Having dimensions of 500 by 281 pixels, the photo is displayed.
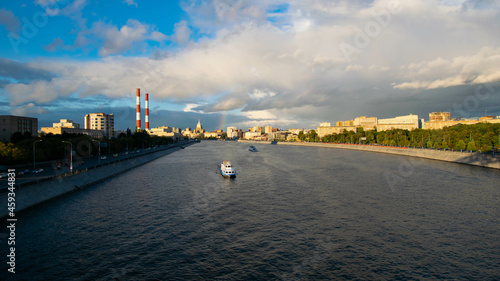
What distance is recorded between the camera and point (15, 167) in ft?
161

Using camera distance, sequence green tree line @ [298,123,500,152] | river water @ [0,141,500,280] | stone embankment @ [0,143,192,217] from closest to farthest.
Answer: river water @ [0,141,500,280] < stone embankment @ [0,143,192,217] < green tree line @ [298,123,500,152]

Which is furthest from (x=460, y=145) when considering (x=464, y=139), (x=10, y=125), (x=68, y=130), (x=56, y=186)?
(x=68, y=130)

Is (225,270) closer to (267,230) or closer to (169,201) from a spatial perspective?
(267,230)

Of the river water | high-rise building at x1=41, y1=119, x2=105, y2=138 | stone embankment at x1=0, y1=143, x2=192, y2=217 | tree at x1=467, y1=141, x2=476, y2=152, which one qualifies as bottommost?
the river water

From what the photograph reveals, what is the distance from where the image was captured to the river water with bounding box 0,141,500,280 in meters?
15.9

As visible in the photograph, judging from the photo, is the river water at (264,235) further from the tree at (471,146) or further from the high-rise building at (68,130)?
the high-rise building at (68,130)

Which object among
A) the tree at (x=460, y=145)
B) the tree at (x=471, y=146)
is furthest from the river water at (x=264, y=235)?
the tree at (x=460, y=145)

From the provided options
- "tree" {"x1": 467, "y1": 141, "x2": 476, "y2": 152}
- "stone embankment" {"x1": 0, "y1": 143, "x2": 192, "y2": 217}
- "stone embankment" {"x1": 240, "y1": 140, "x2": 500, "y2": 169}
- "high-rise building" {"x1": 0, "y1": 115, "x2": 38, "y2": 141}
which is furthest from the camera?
"high-rise building" {"x1": 0, "y1": 115, "x2": 38, "y2": 141}

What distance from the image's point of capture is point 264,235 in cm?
2109

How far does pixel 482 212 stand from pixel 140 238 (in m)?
30.9

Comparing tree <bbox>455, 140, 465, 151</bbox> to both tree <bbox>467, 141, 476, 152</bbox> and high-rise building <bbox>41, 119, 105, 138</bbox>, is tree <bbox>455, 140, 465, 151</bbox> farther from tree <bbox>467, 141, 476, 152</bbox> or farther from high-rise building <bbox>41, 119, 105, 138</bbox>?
high-rise building <bbox>41, 119, 105, 138</bbox>

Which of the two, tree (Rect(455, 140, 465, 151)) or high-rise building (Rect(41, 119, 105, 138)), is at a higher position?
high-rise building (Rect(41, 119, 105, 138))

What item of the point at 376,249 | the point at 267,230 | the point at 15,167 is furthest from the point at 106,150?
the point at 376,249

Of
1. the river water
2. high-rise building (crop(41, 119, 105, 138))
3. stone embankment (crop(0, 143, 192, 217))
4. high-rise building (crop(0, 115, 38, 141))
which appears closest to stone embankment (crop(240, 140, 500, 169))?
the river water
